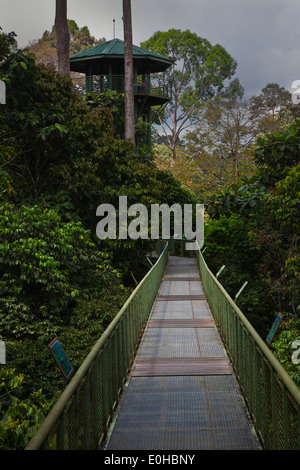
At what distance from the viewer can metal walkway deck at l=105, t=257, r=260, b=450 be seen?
557cm

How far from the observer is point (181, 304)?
15.2 metres

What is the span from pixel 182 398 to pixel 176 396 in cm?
12

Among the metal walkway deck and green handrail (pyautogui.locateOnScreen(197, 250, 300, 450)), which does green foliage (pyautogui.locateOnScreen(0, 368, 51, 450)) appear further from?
green handrail (pyautogui.locateOnScreen(197, 250, 300, 450))

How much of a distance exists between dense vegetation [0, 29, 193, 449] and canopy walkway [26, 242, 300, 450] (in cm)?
144

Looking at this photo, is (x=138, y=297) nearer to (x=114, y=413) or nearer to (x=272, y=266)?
(x=114, y=413)

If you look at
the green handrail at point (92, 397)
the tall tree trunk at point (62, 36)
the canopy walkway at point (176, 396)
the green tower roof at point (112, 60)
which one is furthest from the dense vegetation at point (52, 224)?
the green tower roof at point (112, 60)

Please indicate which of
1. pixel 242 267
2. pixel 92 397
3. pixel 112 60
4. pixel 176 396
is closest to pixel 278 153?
pixel 242 267

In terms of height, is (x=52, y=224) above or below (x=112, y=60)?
below

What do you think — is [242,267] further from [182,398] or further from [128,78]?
[182,398]

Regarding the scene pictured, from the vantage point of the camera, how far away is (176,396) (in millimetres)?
7051

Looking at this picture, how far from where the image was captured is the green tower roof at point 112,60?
95.3 feet

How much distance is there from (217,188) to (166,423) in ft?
106

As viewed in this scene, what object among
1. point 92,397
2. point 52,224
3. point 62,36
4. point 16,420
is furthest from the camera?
point 62,36
